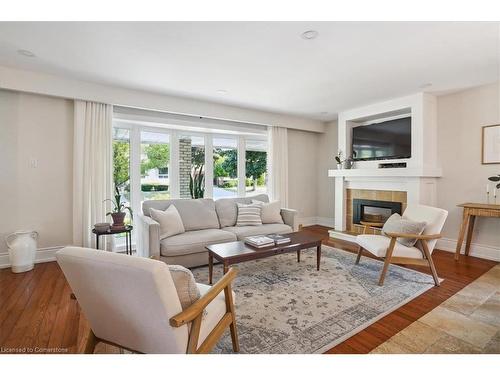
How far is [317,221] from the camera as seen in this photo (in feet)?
20.1

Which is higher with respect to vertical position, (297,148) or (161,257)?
(297,148)

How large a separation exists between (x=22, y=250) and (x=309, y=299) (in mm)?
3353

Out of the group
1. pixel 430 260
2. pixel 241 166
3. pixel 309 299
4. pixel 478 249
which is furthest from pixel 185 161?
pixel 478 249

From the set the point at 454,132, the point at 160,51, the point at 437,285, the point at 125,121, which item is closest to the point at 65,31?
the point at 160,51

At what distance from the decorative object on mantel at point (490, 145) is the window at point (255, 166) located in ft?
12.0

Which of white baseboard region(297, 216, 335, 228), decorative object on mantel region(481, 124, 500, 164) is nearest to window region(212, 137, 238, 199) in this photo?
white baseboard region(297, 216, 335, 228)

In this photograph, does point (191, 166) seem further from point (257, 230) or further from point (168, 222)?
point (257, 230)

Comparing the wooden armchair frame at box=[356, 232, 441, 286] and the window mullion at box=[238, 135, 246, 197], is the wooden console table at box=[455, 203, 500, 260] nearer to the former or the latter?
the wooden armchair frame at box=[356, 232, 441, 286]

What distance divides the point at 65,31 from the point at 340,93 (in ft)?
11.3

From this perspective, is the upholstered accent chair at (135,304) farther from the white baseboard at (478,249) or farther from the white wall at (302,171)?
the white wall at (302,171)

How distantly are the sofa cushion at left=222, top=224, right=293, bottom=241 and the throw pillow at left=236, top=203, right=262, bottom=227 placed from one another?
0.39ft
